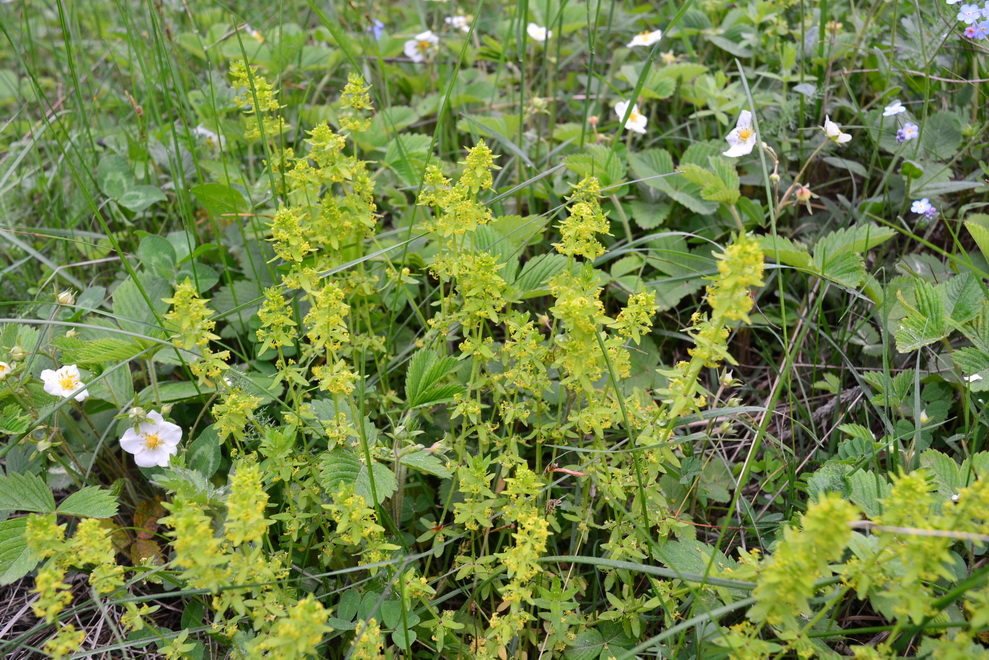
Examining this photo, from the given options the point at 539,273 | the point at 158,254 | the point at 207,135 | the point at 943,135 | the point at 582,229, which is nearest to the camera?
the point at 582,229

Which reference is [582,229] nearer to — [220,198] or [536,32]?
[220,198]

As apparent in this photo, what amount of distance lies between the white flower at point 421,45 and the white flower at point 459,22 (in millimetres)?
123

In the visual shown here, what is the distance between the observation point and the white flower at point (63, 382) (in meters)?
2.07

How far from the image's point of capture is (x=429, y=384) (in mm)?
2035

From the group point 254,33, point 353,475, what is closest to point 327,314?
point 353,475

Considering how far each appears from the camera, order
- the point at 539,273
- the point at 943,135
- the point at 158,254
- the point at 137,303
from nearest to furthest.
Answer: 1. the point at 539,273
2. the point at 137,303
3. the point at 158,254
4. the point at 943,135

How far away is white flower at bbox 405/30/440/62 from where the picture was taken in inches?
138

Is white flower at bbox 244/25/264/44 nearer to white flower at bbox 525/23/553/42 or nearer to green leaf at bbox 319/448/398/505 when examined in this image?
white flower at bbox 525/23/553/42

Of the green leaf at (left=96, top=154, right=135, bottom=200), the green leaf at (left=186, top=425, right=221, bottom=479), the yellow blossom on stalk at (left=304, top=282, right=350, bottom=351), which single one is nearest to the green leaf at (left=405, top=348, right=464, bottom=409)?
the yellow blossom on stalk at (left=304, top=282, right=350, bottom=351)

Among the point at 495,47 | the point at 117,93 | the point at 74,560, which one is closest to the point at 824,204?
the point at 495,47

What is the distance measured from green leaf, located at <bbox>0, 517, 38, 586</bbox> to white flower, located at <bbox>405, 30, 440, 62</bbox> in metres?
2.50

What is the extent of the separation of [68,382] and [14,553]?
44cm

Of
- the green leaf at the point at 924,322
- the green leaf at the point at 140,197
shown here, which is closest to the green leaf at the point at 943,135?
the green leaf at the point at 924,322

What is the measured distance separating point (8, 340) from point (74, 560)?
1.02 metres
